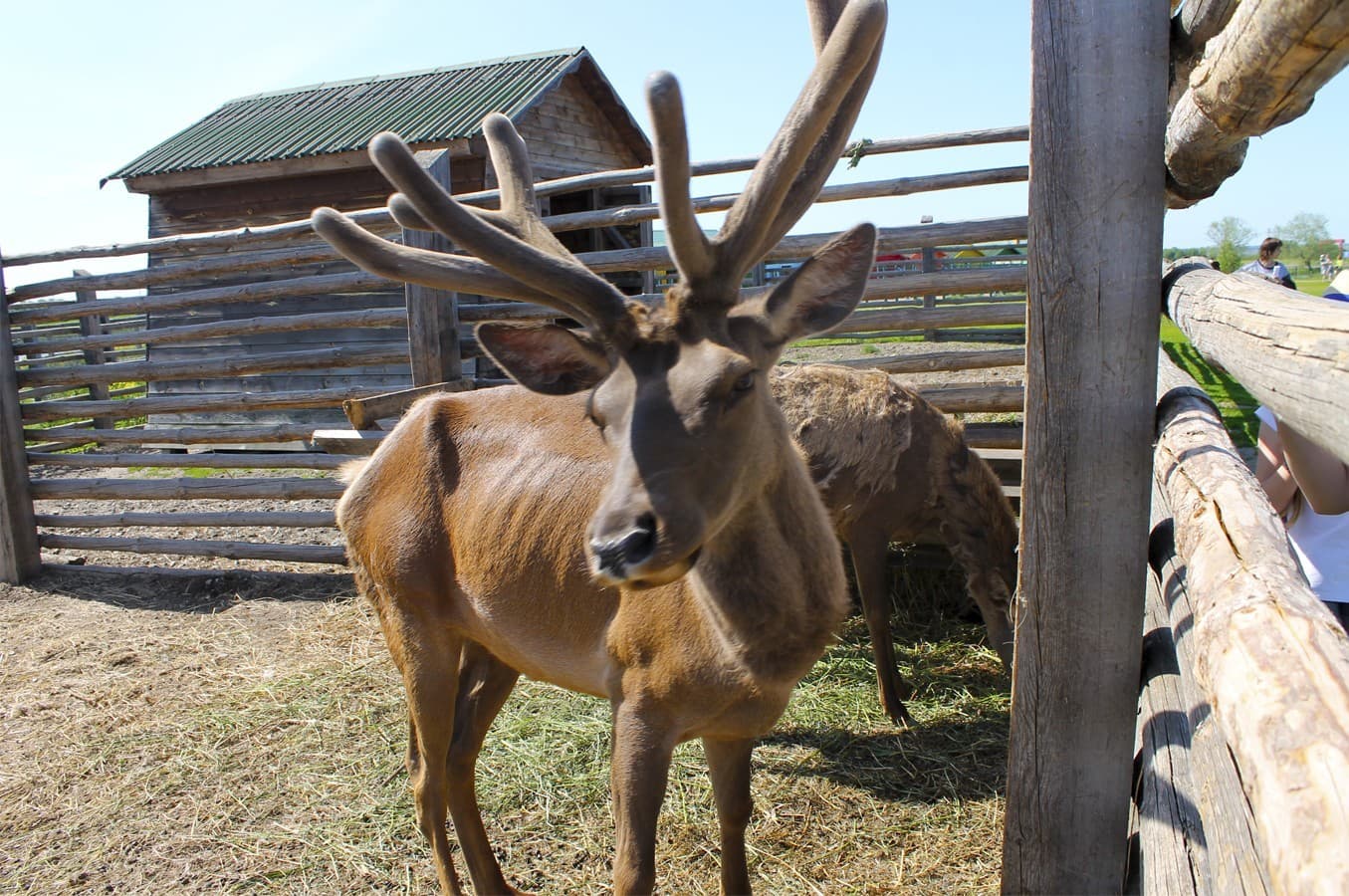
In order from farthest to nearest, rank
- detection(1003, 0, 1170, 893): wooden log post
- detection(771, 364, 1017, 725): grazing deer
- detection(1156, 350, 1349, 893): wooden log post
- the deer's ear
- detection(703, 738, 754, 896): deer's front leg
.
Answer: detection(771, 364, 1017, 725): grazing deer < detection(703, 738, 754, 896): deer's front leg < the deer's ear < detection(1003, 0, 1170, 893): wooden log post < detection(1156, 350, 1349, 893): wooden log post

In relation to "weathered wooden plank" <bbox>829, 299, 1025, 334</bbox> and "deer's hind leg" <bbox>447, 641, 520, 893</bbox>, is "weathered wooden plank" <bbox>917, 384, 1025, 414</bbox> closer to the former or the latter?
"weathered wooden plank" <bbox>829, 299, 1025, 334</bbox>

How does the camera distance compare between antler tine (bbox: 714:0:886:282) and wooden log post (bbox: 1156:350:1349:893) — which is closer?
wooden log post (bbox: 1156:350:1349:893)

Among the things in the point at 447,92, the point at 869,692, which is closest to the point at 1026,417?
the point at 869,692

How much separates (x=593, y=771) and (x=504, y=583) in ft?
5.04

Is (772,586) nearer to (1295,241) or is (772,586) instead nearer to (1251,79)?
(1251,79)

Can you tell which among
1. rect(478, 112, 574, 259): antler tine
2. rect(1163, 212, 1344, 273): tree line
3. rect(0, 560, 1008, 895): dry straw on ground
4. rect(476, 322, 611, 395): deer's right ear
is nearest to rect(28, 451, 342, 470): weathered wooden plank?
rect(0, 560, 1008, 895): dry straw on ground

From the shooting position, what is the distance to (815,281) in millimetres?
2918

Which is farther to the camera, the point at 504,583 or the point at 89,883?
the point at 89,883

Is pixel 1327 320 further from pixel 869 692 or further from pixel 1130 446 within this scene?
pixel 869 692

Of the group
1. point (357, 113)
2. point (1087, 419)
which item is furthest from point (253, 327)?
point (1087, 419)

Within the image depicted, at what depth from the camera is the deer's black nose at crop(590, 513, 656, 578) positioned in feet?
7.52

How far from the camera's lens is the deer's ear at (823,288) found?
286 centimetres

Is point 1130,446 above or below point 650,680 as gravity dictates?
above

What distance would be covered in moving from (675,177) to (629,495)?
0.93 metres
